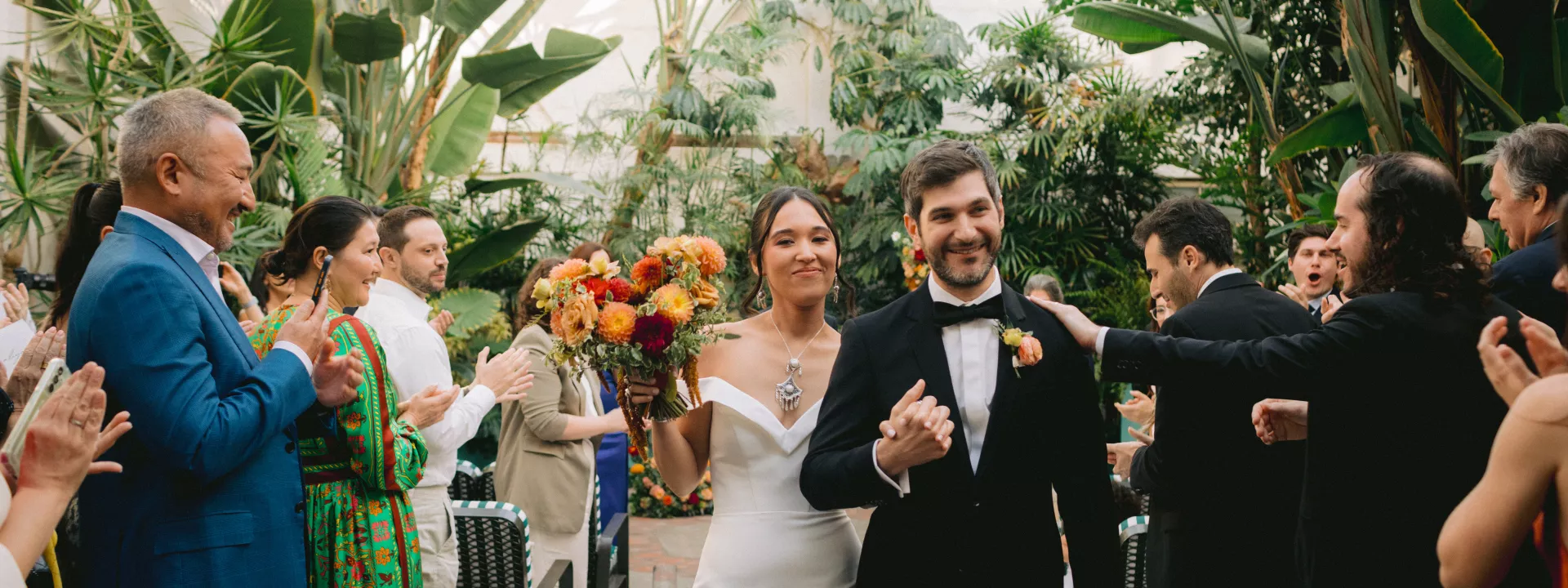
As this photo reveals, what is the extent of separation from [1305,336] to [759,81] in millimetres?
9806

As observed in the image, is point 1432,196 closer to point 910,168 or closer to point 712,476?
point 910,168

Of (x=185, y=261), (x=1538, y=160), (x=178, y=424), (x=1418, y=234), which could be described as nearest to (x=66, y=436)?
(x=178, y=424)

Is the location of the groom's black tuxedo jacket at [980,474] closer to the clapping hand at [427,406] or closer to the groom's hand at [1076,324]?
the groom's hand at [1076,324]

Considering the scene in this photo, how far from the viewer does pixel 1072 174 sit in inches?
450

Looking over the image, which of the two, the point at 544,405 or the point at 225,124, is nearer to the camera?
the point at 225,124

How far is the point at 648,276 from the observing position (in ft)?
9.42

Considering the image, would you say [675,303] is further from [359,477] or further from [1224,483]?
[1224,483]

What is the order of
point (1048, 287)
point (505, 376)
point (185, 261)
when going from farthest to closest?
point (1048, 287)
point (505, 376)
point (185, 261)

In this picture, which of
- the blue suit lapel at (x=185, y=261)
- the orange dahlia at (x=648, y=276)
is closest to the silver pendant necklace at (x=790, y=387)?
the orange dahlia at (x=648, y=276)

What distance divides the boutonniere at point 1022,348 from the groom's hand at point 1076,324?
0.18 m

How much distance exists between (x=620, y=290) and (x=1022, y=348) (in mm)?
1080

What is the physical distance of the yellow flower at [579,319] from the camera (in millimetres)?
2717

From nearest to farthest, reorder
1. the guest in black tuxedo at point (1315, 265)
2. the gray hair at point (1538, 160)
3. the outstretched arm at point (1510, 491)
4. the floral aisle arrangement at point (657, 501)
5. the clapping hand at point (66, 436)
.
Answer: the outstretched arm at point (1510, 491) → the clapping hand at point (66, 436) → the gray hair at point (1538, 160) → the guest in black tuxedo at point (1315, 265) → the floral aisle arrangement at point (657, 501)

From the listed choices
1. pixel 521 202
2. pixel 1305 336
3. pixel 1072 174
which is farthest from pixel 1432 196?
pixel 521 202
